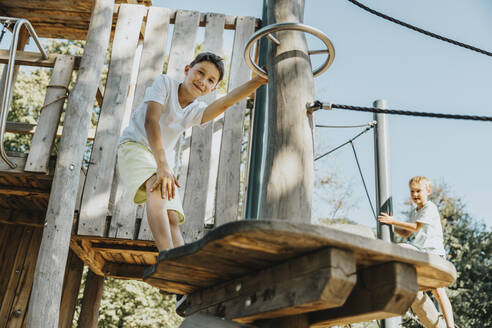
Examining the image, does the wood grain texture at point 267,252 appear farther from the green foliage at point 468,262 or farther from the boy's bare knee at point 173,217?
the green foliage at point 468,262

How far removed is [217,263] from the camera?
4.72 ft

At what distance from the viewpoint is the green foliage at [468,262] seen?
43.5 ft

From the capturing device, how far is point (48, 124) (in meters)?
4.08

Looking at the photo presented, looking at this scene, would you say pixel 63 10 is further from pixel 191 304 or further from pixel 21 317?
pixel 191 304

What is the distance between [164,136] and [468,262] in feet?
47.8

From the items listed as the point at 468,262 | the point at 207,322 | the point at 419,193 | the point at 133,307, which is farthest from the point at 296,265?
the point at 468,262

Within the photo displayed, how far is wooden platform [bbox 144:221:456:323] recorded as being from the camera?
1203mm

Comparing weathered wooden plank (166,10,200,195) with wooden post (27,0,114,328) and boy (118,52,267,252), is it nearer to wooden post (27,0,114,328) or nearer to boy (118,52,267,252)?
wooden post (27,0,114,328)

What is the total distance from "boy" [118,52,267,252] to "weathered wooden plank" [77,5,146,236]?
65.2 inches

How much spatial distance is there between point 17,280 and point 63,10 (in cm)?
303

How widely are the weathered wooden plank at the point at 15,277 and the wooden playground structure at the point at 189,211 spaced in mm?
11

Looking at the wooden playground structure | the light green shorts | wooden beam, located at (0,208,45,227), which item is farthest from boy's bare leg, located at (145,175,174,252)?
wooden beam, located at (0,208,45,227)

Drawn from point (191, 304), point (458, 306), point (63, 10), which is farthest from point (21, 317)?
point (458, 306)

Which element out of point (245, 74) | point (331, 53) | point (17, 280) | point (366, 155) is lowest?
point (17, 280)
